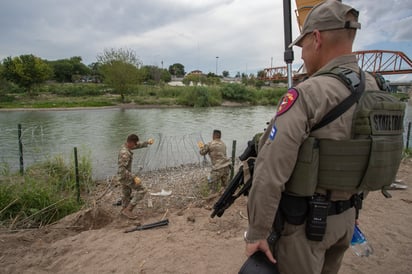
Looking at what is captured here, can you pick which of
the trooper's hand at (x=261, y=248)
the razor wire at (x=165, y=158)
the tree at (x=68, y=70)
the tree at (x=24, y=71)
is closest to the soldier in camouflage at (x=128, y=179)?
the razor wire at (x=165, y=158)

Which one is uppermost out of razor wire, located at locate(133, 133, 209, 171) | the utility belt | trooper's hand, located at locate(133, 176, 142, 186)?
the utility belt

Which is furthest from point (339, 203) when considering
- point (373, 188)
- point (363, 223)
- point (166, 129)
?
point (166, 129)

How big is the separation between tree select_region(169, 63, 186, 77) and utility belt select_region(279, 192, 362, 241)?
97.1m

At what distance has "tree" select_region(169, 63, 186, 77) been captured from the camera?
96731 millimetres

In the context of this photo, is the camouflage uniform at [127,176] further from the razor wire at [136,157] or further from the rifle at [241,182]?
the rifle at [241,182]

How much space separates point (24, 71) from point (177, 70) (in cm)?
6231

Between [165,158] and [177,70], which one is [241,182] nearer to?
→ [165,158]

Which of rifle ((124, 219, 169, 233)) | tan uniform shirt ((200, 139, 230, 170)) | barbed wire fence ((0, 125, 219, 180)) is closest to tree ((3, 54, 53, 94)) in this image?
barbed wire fence ((0, 125, 219, 180))

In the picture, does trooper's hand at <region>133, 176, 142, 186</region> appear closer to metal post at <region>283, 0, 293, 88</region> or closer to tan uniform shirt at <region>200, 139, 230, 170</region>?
tan uniform shirt at <region>200, 139, 230, 170</region>

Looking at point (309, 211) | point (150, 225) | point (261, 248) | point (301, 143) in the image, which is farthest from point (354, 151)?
point (150, 225)

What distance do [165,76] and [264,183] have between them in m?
70.7

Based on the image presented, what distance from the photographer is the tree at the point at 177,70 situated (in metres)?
96.7

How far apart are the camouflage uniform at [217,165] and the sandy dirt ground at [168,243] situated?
3.75 feet

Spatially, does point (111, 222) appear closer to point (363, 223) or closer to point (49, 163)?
point (49, 163)
